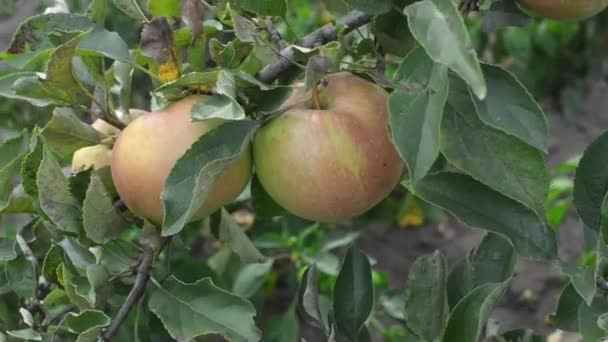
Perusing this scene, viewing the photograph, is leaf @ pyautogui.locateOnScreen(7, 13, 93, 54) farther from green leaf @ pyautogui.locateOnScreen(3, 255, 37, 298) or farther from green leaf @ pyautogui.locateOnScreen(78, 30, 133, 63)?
green leaf @ pyautogui.locateOnScreen(3, 255, 37, 298)

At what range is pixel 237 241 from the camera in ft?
3.02

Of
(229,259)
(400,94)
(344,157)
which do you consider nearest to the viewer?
(400,94)

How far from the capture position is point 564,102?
286 cm

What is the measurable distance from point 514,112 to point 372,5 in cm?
16

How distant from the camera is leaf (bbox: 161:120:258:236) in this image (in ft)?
2.17

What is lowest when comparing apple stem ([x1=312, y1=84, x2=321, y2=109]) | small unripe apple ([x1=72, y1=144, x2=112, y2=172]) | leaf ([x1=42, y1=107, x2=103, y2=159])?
small unripe apple ([x1=72, y1=144, x2=112, y2=172])

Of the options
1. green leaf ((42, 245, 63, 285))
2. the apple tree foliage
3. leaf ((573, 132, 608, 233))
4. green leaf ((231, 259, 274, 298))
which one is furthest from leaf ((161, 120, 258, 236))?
green leaf ((231, 259, 274, 298))

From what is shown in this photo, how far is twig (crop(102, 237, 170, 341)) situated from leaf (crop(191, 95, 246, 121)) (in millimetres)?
212

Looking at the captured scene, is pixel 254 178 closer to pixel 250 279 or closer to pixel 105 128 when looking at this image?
pixel 105 128

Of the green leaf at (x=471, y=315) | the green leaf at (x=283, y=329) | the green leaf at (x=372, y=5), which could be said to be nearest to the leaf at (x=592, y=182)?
the green leaf at (x=471, y=315)

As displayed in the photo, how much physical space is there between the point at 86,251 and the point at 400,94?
40 cm

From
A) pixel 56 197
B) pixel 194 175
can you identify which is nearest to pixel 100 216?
pixel 56 197

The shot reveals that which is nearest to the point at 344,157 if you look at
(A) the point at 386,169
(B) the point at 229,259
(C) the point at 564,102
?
(A) the point at 386,169

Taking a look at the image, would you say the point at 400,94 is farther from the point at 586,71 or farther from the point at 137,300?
the point at 586,71
